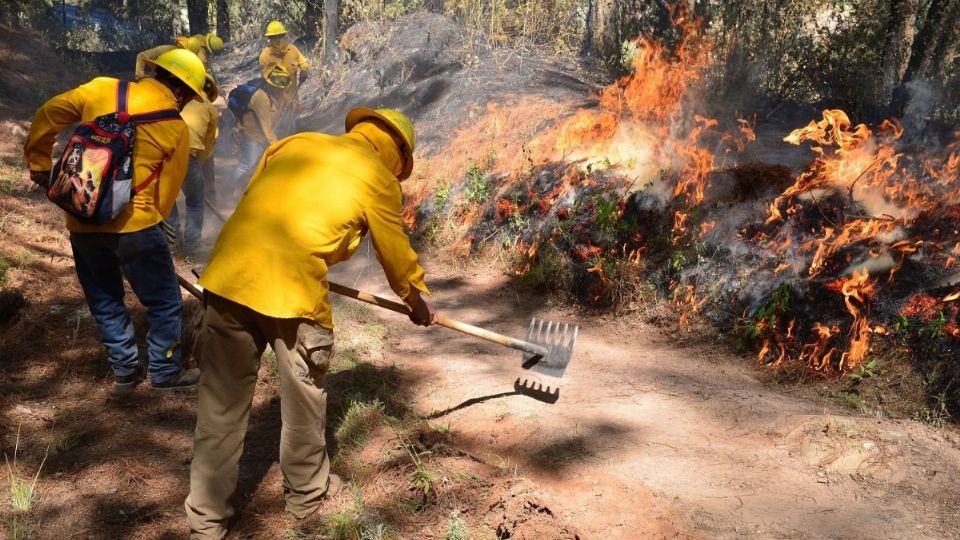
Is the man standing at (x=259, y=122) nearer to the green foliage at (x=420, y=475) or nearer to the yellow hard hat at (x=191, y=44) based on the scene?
the yellow hard hat at (x=191, y=44)

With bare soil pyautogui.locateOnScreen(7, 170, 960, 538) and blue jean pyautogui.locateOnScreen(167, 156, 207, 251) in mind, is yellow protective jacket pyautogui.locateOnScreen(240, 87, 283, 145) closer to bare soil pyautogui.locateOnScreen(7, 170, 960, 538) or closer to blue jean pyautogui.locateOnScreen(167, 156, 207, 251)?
blue jean pyautogui.locateOnScreen(167, 156, 207, 251)

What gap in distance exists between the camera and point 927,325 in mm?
4738

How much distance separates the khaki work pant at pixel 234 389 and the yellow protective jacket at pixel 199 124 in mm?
3995

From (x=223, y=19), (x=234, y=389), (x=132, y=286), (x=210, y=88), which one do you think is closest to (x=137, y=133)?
(x=210, y=88)

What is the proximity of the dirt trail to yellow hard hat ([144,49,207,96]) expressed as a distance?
2.66m

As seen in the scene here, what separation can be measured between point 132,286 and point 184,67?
1464 millimetres

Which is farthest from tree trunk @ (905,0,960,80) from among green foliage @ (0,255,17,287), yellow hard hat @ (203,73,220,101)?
green foliage @ (0,255,17,287)

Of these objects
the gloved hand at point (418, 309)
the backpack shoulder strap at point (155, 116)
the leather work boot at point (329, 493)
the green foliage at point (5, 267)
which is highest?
the backpack shoulder strap at point (155, 116)

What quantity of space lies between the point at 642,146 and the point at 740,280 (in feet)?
7.80

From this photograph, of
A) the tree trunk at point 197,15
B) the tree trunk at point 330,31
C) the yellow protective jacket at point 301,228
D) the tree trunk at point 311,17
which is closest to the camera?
the yellow protective jacket at point 301,228

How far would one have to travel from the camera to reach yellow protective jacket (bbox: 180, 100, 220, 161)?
635 centimetres

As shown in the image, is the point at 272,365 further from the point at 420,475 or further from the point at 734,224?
the point at 734,224

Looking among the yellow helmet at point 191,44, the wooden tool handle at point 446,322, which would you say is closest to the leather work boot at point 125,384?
the wooden tool handle at point 446,322

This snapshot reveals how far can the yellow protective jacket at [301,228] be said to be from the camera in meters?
2.91
